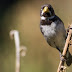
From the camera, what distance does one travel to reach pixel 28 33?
638 cm

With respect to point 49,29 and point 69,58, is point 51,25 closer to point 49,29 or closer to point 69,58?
point 49,29

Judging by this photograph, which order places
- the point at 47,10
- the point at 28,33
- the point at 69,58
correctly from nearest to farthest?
the point at 47,10
the point at 69,58
the point at 28,33

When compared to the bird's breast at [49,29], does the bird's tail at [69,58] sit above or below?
below

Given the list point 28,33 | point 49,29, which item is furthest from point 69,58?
point 28,33

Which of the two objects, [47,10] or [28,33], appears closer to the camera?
[47,10]

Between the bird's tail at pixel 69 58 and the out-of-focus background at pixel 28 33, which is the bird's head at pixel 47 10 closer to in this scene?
the bird's tail at pixel 69 58

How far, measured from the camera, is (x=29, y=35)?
6336mm

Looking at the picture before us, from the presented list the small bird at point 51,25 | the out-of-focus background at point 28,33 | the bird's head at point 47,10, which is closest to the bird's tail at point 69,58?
the small bird at point 51,25

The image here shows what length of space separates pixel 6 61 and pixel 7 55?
0.35 metres

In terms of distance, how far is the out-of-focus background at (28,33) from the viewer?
5.27 metres

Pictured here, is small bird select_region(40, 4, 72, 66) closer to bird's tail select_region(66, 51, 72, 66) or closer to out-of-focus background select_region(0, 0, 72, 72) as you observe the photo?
bird's tail select_region(66, 51, 72, 66)

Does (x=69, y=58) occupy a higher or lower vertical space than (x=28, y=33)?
higher

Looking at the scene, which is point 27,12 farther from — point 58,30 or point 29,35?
point 58,30

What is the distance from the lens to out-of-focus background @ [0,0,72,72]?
527 cm
